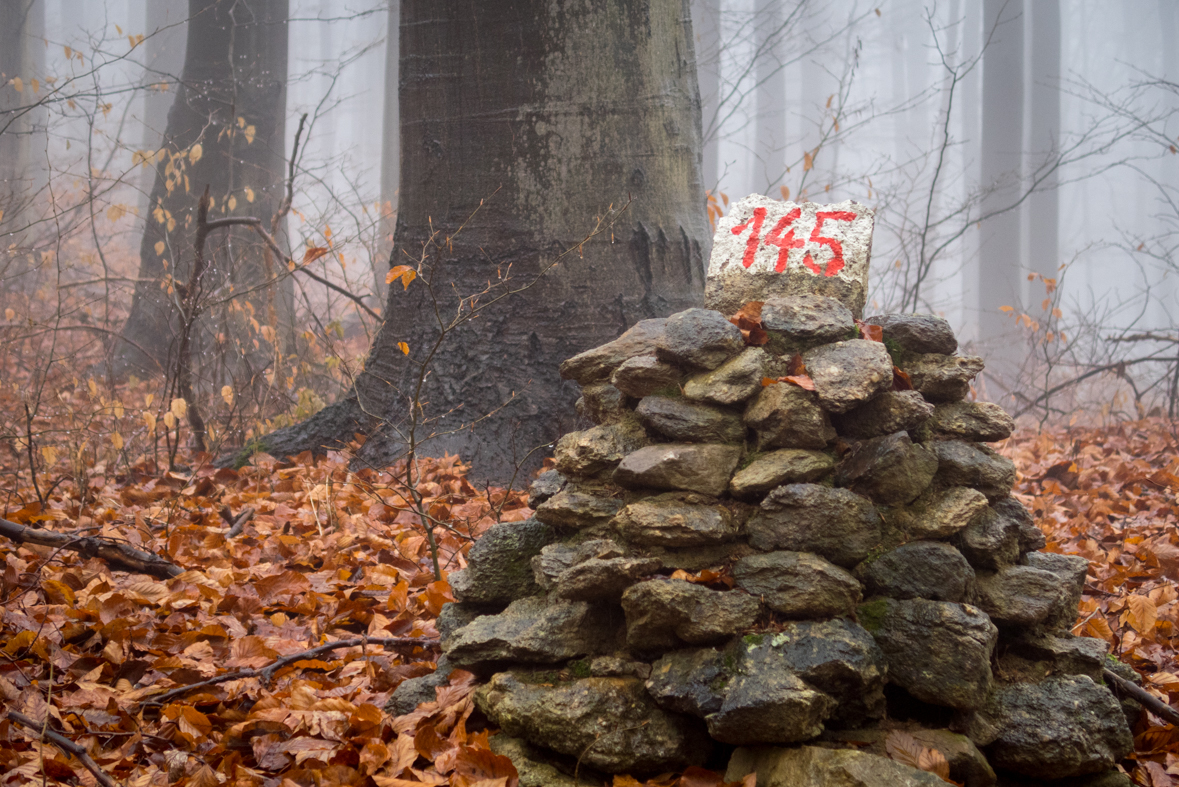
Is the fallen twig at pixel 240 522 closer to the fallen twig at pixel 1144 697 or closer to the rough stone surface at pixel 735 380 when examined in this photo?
the rough stone surface at pixel 735 380

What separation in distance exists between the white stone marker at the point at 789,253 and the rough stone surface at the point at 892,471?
617 mm

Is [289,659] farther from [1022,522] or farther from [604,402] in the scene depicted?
[1022,522]

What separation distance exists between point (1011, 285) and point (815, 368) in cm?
1509

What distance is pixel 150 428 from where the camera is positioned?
180 inches

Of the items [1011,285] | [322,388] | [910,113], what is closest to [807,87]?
[910,113]

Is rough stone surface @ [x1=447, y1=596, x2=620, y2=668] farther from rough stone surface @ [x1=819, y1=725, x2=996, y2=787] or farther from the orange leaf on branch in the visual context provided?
the orange leaf on branch

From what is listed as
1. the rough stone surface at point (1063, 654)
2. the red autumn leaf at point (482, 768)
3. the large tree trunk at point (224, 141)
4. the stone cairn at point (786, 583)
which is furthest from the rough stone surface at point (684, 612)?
the large tree trunk at point (224, 141)

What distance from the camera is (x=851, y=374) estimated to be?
2303 mm

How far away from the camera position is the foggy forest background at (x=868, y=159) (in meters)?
7.19

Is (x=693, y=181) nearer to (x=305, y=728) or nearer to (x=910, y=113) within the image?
(x=305, y=728)

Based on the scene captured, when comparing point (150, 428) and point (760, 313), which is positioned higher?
point (760, 313)

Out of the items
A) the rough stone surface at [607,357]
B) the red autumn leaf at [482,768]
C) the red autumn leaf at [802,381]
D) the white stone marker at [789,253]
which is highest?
the white stone marker at [789,253]

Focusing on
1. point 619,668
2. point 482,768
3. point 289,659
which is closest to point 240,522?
point 289,659

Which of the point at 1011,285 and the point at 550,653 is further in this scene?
the point at 1011,285
